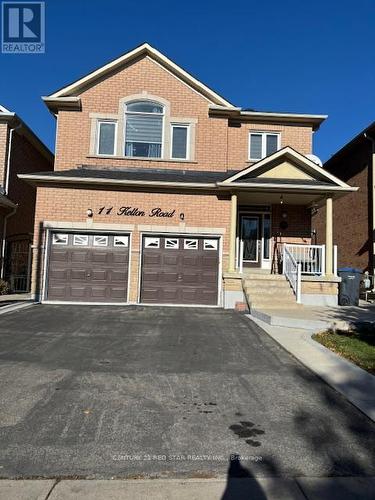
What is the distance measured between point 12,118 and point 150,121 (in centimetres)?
578

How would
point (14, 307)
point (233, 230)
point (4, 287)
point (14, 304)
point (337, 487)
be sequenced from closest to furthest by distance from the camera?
point (337, 487) < point (14, 307) < point (14, 304) < point (233, 230) < point (4, 287)

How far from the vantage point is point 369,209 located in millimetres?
19703

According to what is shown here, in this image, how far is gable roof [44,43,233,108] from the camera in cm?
1702

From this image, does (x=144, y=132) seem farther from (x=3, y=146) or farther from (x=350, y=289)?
(x=350, y=289)

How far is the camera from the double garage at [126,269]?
1500 cm

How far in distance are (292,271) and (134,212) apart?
18.6 feet

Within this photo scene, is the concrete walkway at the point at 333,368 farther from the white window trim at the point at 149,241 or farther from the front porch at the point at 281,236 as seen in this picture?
the white window trim at the point at 149,241

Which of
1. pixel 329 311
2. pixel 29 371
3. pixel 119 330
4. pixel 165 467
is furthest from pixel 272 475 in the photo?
pixel 329 311

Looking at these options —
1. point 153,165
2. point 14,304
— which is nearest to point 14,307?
point 14,304

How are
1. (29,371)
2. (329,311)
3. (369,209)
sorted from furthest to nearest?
(369,209)
(329,311)
(29,371)

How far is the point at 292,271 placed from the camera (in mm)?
14312

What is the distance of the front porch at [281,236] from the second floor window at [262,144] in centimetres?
248

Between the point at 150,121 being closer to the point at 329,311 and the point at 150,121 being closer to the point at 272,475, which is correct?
the point at 329,311

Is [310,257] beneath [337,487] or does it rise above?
above
